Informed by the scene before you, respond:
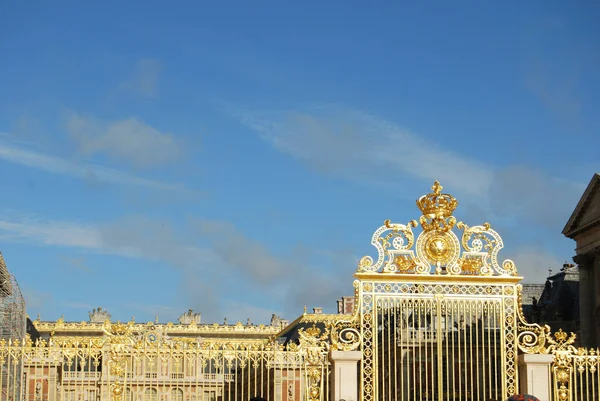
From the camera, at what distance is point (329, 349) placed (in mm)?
17359

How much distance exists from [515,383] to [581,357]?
1121 mm

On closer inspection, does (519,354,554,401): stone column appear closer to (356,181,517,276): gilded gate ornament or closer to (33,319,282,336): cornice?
(356,181,517,276): gilded gate ornament

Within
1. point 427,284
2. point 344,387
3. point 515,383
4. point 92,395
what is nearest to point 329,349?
point 344,387

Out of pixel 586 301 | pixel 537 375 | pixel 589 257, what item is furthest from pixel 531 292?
pixel 537 375

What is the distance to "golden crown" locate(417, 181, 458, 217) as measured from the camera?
1762 cm

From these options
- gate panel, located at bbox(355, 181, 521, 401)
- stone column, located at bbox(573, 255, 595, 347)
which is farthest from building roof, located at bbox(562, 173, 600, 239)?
gate panel, located at bbox(355, 181, 521, 401)

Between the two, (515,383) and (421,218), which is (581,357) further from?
(421,218)

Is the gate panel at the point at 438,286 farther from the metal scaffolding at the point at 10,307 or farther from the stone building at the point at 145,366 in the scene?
the metal scaffolding at the point at 10,307

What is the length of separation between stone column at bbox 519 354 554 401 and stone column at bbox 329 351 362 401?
251 centimetres

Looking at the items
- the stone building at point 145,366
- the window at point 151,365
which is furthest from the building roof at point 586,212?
the window at point 151,365

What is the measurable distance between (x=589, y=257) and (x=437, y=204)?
749 inches

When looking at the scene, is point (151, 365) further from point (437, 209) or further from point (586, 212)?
point (586, 212)

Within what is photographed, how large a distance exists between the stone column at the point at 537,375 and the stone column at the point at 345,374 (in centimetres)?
251

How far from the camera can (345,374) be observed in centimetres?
1711
